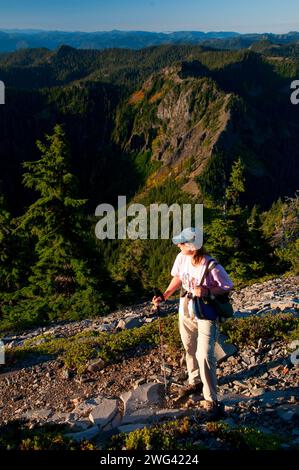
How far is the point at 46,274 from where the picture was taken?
20.8 metres

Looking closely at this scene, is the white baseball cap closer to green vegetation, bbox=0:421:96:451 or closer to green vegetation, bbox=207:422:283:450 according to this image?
green vegetation, bbox=207:422:283:450

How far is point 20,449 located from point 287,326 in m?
6.30

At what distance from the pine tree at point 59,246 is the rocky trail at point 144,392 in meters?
8.85

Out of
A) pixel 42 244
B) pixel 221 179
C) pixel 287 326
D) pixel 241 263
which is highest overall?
pixel 287 326

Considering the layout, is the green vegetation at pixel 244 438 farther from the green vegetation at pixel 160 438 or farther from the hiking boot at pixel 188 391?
the hiking boot at pixel 188 391

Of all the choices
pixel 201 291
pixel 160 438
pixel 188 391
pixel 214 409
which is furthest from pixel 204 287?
pixel 160 438

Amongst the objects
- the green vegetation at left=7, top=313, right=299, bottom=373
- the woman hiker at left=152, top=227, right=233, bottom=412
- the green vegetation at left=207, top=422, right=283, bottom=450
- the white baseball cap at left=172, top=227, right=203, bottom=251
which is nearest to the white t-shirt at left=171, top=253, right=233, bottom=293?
the woman hiker at left=152, top=227, right=233, bottom=412

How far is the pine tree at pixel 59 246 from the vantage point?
19500mm

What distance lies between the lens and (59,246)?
20188 mm

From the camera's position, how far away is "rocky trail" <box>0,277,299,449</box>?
6957 mm

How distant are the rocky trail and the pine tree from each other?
8848 mm

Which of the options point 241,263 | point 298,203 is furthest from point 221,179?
point 241,263

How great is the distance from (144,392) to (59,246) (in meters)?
13.0
